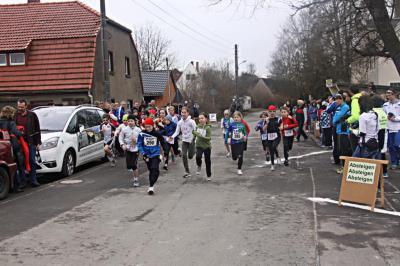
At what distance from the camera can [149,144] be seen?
9.32m

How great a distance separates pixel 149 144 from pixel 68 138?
3316 mm

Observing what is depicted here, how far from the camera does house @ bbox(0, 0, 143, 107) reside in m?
21.1

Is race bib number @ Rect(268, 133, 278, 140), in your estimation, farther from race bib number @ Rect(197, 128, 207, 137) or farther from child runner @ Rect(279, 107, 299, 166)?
race bib number @ Rect(197, 128, 207, 137)

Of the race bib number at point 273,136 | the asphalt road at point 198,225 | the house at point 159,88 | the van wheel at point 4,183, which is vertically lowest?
the asphalt road at point 198,225

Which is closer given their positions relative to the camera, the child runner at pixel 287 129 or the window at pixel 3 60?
the child runner at pixel 287 129

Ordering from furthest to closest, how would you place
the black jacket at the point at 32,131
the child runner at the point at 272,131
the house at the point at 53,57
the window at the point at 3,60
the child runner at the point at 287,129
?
the window at the point at 3,60 < the house at the point at 53,57 < the child runner at the point at 287,129 < the child runner at the point at 272,131 < the black jacket at the point at 32,131

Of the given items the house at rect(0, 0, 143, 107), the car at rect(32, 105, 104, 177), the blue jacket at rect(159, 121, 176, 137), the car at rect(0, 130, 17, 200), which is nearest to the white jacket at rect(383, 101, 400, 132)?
the blue jacket at rect(159, 121, 176, 137)

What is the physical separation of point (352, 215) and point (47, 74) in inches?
718

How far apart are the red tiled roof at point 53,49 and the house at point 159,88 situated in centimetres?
1869

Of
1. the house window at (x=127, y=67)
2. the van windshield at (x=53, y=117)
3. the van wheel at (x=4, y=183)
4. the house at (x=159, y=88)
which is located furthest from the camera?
the house at (x=159, y=88)

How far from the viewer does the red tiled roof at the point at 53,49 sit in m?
21.2

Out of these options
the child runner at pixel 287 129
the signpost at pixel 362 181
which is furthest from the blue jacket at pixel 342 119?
the signpost at pixel 362 181

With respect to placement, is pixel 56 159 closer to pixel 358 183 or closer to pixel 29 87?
pixel 358 183

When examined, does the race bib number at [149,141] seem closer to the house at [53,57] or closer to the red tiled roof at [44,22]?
the house at [53,57]
